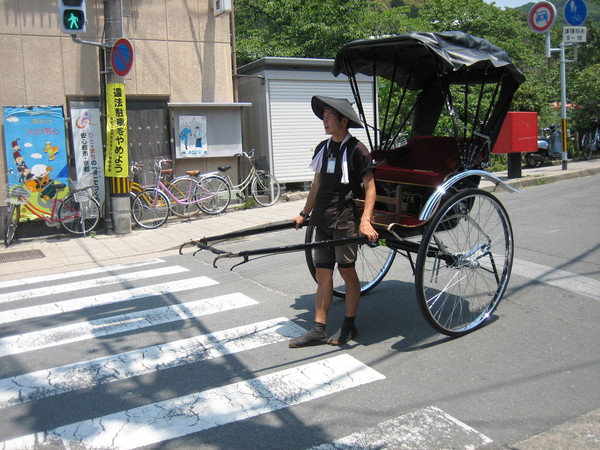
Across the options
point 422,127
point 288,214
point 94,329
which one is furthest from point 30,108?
point 422,127

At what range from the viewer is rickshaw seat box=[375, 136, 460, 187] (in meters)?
5.23

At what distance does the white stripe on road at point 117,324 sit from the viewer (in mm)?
Answer: 5262

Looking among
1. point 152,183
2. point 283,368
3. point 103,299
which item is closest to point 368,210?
point 283,368

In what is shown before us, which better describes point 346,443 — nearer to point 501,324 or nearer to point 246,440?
point 246,440

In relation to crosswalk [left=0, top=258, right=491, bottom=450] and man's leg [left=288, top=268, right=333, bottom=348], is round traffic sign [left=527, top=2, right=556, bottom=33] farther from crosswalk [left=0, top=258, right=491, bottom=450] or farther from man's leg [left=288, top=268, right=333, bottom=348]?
man's leg [left=288, top=268, right=333, bottom=348]

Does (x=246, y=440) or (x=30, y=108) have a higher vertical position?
(x=30, y=108)

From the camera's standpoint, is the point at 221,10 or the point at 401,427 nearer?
the point at 401,427

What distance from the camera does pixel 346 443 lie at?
3.39 m

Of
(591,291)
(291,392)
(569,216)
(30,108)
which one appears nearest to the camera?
(291,392)

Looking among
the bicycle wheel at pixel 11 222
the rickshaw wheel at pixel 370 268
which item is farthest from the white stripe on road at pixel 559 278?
the bicycle wheel at pixel 11 222

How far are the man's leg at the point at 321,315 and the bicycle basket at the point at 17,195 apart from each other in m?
7.52

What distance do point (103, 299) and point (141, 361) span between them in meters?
2.11

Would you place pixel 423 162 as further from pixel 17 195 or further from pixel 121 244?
pixel 17 195

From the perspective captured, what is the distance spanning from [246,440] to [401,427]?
95 cm
